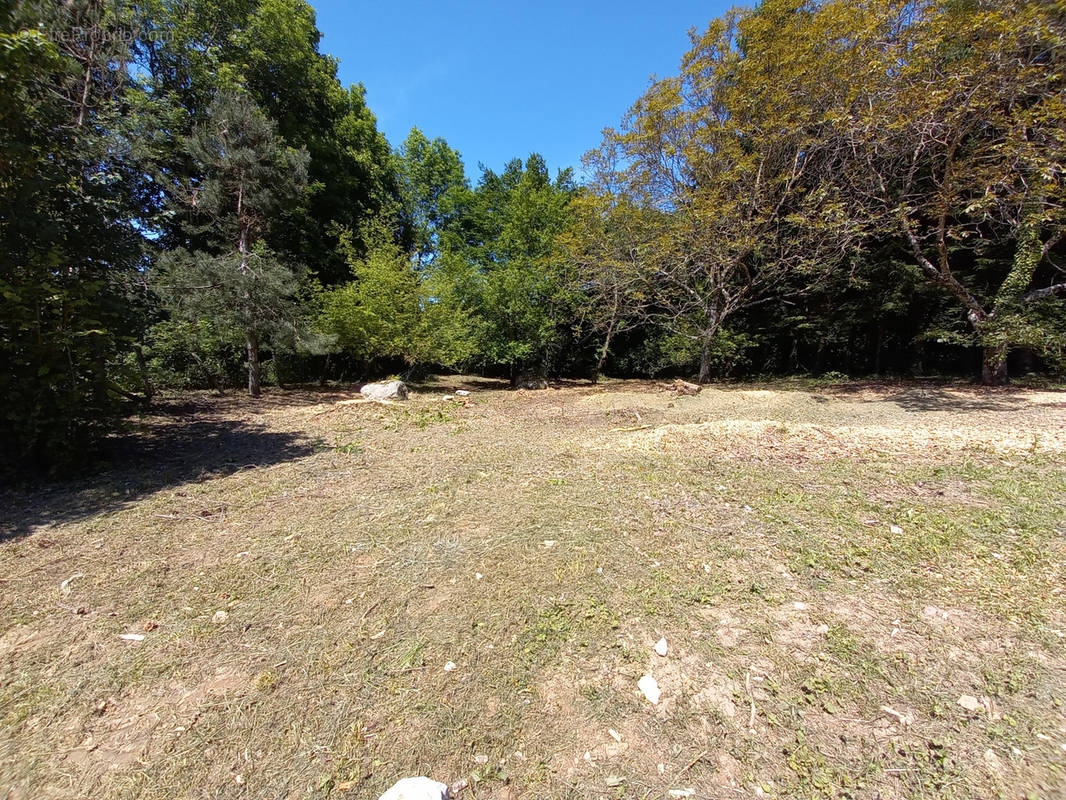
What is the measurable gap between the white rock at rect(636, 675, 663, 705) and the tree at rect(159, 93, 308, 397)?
36.9 feet

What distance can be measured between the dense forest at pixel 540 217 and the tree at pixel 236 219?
69mm

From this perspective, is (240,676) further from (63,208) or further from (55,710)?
(63,208)

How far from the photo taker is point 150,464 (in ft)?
17.1

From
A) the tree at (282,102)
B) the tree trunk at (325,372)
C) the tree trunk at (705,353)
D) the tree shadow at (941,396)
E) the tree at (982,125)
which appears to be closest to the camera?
the tree at (982,125)

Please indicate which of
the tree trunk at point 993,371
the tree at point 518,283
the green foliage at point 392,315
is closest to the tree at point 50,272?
the green foliage at point 392,315

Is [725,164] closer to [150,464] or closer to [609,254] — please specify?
[609,254]

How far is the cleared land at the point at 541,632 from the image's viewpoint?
1.62 meters

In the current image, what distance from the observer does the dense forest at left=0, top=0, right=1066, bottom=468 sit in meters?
4.61

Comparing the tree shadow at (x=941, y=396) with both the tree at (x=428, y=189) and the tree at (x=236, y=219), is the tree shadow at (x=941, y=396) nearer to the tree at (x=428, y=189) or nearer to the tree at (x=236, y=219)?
the tree at (x=236, y=219)

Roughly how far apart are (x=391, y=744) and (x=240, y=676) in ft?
2.93

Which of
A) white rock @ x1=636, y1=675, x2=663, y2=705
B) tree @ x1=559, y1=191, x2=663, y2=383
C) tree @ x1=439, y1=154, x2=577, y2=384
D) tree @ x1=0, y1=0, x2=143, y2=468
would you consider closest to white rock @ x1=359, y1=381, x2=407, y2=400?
tree @ x1=439, y1=154, x2=577, y2=384

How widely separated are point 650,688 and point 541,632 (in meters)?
0.62

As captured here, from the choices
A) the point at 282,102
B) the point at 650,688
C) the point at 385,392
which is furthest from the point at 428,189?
the point at 650,688

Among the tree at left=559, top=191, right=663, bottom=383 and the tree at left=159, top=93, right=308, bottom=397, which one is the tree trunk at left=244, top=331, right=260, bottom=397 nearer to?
the tree at left=159, top=93, right=308, bottom=397
